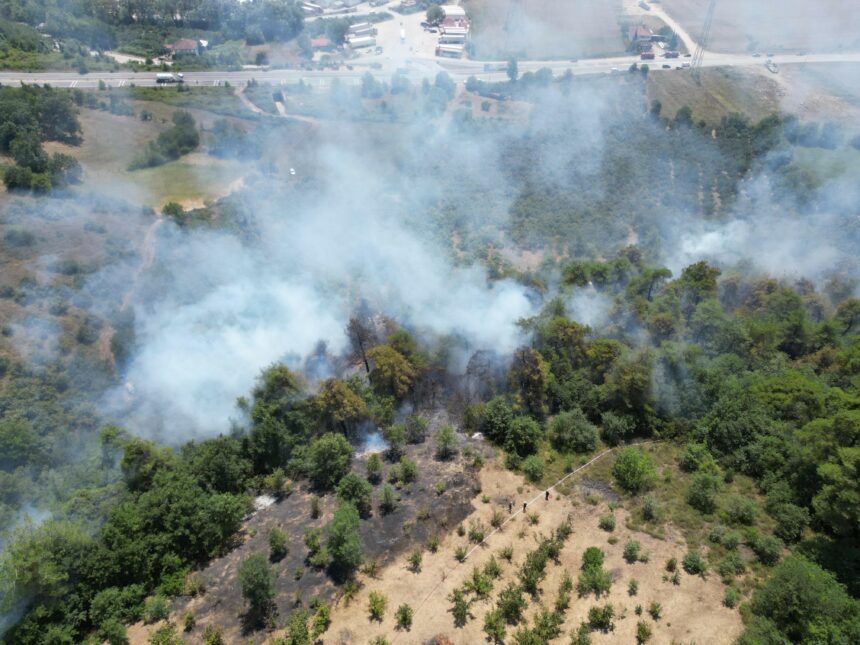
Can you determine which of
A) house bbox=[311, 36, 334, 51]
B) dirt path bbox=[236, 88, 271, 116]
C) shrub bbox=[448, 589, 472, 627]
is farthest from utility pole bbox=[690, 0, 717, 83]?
shrub bbox=[448, 589, 472, 627]

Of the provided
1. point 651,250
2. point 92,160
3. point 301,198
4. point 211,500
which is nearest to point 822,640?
point 211,500

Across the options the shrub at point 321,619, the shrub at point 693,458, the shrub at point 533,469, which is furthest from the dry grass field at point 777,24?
the shrub at point 321,619

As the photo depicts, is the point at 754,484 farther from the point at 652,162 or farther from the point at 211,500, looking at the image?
the point at 652,162

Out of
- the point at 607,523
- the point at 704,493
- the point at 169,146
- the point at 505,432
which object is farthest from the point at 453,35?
the point at 607,523

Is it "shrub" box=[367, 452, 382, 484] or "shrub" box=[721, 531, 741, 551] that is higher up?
"shrub" box=[721, 531, 741, 551]

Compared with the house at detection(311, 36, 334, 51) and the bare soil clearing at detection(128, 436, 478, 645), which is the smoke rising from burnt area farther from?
the house at detection(311, 36, 334, 51)

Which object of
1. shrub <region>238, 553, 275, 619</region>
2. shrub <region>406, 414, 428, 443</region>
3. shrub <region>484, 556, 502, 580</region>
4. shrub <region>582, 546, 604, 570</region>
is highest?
shrub <region>238, 553, 275, 619</region>
